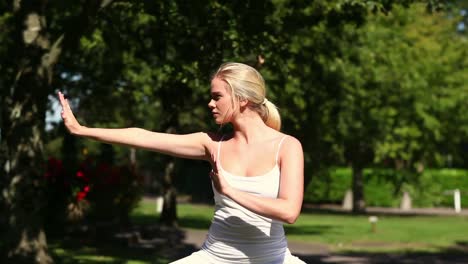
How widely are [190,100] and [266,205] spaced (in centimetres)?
2283

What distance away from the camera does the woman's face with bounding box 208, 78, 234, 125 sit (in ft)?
12.6

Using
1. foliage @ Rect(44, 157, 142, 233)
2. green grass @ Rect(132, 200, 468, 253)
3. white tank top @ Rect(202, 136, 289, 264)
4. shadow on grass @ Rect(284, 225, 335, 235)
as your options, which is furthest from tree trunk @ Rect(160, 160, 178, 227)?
white tank top @ Rect(202, 136, 289, 264)

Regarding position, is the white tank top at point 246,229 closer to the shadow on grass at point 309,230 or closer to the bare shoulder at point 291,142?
the bare shoulder at point 291,142

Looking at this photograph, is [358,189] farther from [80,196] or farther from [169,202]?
[80,196]

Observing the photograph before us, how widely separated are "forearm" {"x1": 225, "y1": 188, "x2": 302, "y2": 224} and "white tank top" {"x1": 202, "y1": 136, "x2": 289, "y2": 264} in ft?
0.75

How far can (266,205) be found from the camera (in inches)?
137

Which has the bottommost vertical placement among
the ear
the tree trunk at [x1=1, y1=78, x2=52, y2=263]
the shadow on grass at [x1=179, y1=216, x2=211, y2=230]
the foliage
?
the shadow on grass at [x1=179, y1=216, x2=211, y2=230]

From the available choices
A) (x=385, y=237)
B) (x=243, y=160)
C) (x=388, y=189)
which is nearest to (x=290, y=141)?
(x=243, y=160)

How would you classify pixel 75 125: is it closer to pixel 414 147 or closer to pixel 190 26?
pixel 190 26

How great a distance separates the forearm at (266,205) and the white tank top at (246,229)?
23 centimetres

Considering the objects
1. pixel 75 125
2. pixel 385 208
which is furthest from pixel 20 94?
pixel 385 208

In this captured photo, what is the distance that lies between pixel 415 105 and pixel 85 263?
25263mm

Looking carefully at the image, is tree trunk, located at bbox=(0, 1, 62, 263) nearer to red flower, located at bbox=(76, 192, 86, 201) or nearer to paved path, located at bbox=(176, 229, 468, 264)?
paved path, located at bbox=(176, 229, 468, 264)

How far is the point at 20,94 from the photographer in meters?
11.6
